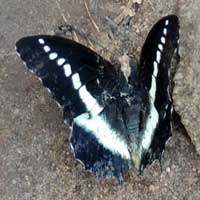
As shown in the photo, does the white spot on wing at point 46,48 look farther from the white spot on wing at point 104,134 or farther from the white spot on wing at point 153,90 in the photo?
the white spot on wing at point 153,90

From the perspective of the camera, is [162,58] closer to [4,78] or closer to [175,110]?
[175,110]

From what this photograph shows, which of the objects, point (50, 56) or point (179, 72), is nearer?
point (50, 56)

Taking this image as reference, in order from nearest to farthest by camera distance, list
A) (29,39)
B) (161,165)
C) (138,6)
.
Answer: (29,39), (161,165), (138,6)

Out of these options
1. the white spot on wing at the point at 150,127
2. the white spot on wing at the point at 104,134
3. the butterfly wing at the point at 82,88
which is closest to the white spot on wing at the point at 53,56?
the butterfly wing at the point at 82,88

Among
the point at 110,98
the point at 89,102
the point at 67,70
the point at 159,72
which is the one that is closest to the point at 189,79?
the point at 159,72

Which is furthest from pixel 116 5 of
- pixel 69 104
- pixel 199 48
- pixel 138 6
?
pixel 69 104

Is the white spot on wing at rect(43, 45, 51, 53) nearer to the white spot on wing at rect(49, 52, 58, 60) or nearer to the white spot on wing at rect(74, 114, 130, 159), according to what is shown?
the white spot on wing at rect(49, 52, 58, 60)

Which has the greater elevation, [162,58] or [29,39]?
[29,39]
